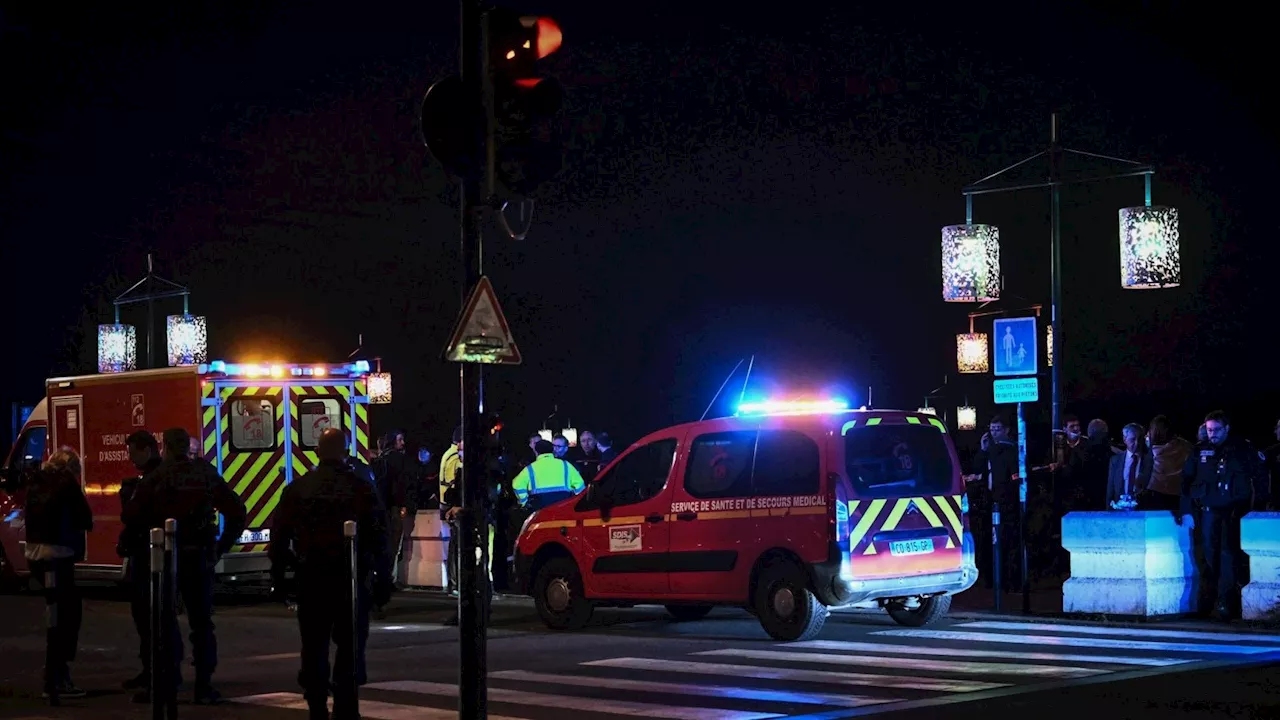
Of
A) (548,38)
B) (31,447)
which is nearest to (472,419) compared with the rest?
(548,38)

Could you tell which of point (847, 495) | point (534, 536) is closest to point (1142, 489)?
point (847, 495)

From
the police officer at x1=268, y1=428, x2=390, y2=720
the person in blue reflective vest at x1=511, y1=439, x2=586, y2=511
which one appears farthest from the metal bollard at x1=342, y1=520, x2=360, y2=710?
the person in blue reflective vest at x1=511, y1=439, x2=586, y2=511

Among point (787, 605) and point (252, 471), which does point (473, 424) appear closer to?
point (787, 605)

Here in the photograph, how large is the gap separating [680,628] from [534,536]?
1.67 meters

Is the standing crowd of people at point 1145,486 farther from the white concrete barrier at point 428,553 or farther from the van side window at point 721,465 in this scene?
the white concrete barrier at point 428,553

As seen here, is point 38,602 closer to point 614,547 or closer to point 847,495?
point 614,547

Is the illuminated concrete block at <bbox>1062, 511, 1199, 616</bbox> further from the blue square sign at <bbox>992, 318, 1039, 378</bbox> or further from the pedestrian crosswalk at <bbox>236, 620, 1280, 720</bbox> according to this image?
the blue square sign at <bbox>992, 318, 1039, 378</bbox>

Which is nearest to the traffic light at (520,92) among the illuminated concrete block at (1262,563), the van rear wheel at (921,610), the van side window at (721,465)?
the van side window at (721,465)

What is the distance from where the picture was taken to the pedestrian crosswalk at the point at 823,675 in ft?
35.0

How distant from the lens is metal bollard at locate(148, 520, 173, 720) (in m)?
9.96

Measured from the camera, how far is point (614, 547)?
1577 cm

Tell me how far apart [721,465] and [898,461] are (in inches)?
60.8

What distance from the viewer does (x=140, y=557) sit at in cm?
1177

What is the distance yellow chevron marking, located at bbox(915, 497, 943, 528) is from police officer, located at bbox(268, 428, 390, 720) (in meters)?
6.06
